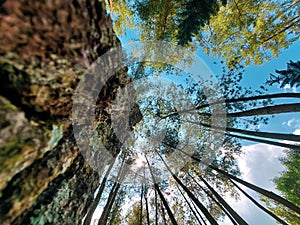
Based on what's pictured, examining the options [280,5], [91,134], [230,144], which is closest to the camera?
[91,134]

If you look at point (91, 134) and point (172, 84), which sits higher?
point (172, 84)

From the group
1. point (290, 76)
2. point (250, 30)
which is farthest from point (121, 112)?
point (250, 30)

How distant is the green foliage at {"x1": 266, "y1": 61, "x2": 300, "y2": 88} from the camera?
13.7 ft

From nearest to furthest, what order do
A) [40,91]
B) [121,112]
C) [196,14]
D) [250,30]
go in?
[40,91] → [121,112] → [196,14] → [250,30]

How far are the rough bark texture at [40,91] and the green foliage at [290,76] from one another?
468cm

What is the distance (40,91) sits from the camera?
1097 millimetres

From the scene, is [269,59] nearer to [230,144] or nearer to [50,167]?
[230,144]

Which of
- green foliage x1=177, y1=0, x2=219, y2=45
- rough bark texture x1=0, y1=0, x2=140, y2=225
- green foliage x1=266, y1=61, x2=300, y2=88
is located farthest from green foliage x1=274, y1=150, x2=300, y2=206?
rough bark texture x1=0, y1=0, x2=140, y2=225

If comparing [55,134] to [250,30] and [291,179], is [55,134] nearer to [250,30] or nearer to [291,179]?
[250,30]

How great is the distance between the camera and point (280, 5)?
515cm

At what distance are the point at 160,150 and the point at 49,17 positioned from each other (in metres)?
7.01

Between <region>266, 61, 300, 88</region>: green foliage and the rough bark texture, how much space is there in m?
4.68

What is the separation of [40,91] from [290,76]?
5475mm

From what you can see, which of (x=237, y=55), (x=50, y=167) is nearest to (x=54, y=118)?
(x=50, y=167)
